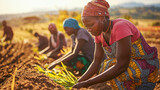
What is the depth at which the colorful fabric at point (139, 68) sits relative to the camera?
1.69 meters

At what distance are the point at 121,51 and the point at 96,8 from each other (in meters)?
0.56

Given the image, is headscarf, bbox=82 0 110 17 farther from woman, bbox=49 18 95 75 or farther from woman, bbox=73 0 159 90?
woman, bbox=49 18 95 75

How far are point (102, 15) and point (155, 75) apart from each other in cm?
102

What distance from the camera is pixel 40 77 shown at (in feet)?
6.36

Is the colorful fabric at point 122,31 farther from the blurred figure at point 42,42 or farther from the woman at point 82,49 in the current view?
the blurred figure at point 42,42

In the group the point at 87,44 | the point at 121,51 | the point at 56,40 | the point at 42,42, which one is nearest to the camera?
the point at 121,51

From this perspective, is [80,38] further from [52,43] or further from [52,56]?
[52,43]

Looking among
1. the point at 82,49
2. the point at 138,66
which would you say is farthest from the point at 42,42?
the point at 138,66

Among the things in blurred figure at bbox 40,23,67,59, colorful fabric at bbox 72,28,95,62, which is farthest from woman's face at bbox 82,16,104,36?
blurred figure at bbox 40,23,67,59

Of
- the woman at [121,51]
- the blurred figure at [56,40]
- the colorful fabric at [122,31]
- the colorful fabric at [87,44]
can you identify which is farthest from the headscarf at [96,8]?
the blurred figure at [56,40]

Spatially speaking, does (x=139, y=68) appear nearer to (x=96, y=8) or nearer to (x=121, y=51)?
(x=121, y=51)

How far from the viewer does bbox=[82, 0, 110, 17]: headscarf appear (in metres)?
1.59

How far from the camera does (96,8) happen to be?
1.60 meters

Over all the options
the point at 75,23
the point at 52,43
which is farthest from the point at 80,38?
the point at 52,43
